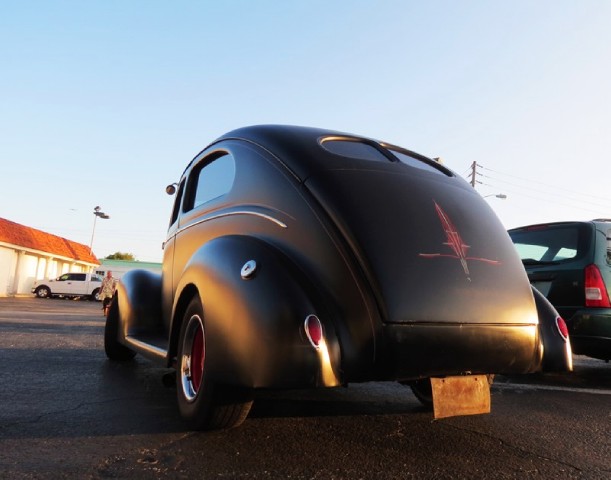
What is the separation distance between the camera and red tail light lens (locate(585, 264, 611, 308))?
16.2 ft

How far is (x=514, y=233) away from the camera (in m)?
6.30

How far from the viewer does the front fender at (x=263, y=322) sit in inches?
91.4

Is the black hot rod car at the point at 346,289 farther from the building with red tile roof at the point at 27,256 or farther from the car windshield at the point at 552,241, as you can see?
the building with red tile roof at the point at 27,256

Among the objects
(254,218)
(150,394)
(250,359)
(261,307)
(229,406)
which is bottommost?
(150,394)

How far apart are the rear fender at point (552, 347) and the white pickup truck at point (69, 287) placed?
31289 mm

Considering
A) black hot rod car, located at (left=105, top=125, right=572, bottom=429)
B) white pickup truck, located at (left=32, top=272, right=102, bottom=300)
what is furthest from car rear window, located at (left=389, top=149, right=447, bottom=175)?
white pickup truck, located at (left=32, top=272, right=102, bottom=300)

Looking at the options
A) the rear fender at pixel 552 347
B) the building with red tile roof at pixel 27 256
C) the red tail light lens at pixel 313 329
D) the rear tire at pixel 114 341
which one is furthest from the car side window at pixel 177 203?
the building with red tile roof at pixel 27 256

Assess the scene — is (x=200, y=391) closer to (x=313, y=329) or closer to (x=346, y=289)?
(x=313, y=329)

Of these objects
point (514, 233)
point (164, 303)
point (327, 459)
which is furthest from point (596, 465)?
point (514, 233)

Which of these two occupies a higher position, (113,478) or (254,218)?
(254,218)

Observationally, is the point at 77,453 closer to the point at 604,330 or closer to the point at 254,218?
the point at 254,218

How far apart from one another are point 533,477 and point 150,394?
108 inches

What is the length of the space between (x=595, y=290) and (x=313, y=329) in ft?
12.7

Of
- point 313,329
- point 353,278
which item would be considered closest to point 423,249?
point 353,278
